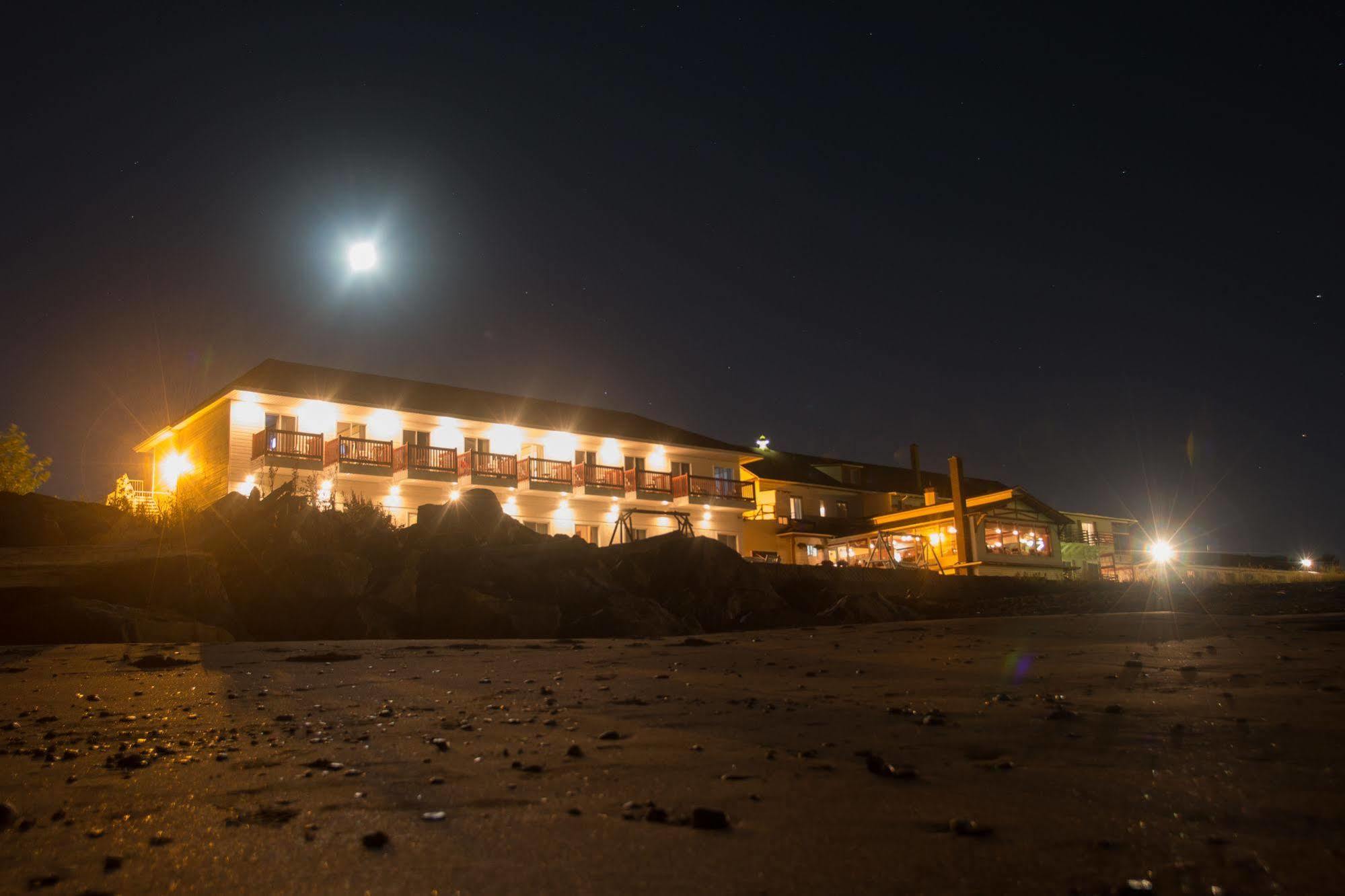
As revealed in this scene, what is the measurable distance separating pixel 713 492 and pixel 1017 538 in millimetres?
14995

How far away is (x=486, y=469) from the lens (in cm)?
3594

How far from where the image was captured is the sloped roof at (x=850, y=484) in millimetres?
47906

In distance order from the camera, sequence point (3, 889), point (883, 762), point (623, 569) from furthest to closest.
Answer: point (623, 569)
point (883, 762)
point (3, 889)

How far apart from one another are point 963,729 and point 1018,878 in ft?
6.25

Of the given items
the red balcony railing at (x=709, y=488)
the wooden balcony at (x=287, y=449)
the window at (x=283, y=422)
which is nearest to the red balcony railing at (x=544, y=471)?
the red balcony railing at (x=709, y=488)

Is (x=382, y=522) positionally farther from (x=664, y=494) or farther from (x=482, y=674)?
(x=664, y=494)

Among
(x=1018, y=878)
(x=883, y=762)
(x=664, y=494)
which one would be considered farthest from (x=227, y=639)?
(x=664, y=494)

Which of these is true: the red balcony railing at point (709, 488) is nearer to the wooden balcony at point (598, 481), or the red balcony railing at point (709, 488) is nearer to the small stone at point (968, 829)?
the wooden balcony at point (598, 481)

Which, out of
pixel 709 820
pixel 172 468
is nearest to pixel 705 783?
pixel 709 820

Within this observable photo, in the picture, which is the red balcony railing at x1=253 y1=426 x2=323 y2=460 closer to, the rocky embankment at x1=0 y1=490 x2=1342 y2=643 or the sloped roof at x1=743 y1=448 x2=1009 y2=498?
the rocky embankment at x1=0 y1=490 x2=1342 y2=643

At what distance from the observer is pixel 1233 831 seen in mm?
2375

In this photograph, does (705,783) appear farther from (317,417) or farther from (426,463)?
(317,417)

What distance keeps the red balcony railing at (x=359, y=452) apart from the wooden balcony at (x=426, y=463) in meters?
0.36

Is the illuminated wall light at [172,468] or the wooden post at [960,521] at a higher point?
the illuminated wall light at [172,468]
